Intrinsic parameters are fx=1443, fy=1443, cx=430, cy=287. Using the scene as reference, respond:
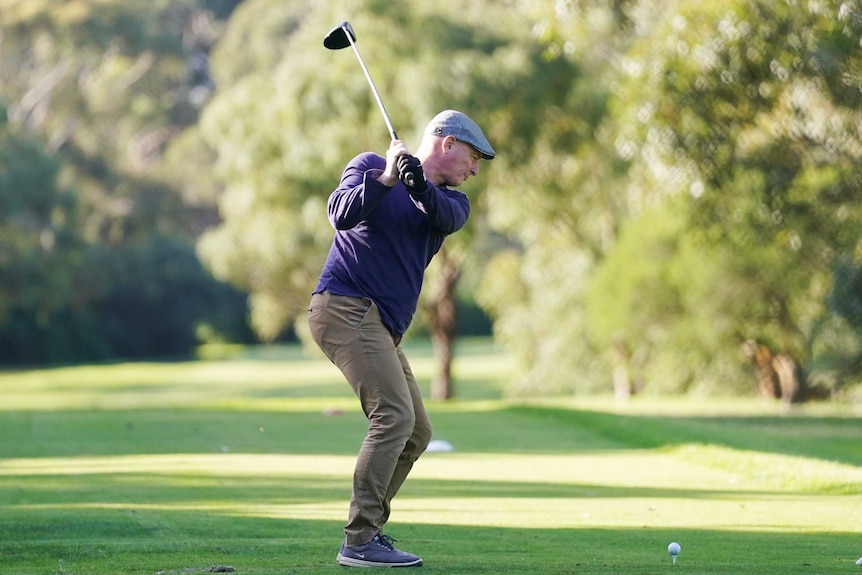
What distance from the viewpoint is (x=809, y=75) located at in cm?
1587

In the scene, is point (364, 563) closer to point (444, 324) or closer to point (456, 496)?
point (456, 496)

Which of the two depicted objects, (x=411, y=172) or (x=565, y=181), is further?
(x=565, y=181)

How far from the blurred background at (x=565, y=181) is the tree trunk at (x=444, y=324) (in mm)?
62

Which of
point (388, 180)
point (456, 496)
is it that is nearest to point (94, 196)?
point (456, 496)

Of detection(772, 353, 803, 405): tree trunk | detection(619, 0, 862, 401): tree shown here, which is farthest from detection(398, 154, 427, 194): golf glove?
detection(772, 353, 803, 405): tree trunk

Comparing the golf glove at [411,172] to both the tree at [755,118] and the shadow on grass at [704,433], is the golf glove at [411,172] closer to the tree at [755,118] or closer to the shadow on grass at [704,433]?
the shadow on grass at [704,433]

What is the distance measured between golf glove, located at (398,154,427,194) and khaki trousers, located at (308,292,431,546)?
58 cm

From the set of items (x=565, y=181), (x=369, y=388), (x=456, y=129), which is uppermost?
(x=565, y=181)

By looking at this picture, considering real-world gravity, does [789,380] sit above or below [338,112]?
below

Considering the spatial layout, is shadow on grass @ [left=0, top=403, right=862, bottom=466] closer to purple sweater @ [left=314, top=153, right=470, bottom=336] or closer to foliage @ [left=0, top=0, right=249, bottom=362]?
purple sweater @ [left=314, top=153, right=470, bottom=336]

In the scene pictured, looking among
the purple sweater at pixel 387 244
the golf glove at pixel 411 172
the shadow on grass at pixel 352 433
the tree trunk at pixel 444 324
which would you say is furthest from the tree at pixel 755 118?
the golf glove at pixel 411 172

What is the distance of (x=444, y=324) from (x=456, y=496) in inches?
727

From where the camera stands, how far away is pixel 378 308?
6.16 m

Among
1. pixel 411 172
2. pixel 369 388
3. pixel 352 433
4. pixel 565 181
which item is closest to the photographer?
pixel 411 172
